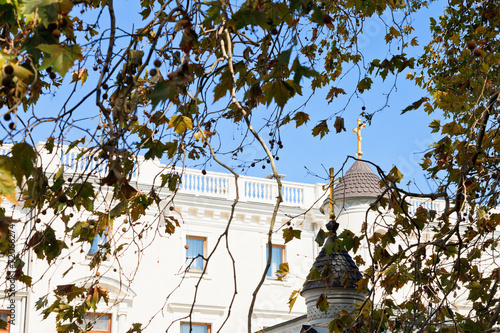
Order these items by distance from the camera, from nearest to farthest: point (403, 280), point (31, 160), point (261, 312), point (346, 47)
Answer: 1. point (31, 160)
2. point (403, 280)
3. point (346, 47)
4. point (261, 312)

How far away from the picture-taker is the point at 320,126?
6.26 metres

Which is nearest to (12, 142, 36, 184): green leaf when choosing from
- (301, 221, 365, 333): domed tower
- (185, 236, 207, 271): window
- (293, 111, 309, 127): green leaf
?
(293, 111, 309, 127): green leaf

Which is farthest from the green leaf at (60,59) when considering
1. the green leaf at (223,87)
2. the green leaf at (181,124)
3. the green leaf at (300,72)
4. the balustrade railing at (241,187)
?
the balustrade railing at (241,187)

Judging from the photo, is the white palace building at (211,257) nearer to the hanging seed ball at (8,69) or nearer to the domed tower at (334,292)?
the domed tower at (334,292)

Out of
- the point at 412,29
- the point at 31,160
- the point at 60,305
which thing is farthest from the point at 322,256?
the point at 31,160

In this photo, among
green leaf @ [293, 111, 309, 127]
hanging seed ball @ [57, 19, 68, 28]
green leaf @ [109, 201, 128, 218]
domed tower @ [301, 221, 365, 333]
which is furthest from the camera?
domed tower @ [301, 221, 365, 333]

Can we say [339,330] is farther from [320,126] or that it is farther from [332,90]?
[332,90]

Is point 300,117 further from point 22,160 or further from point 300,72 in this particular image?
point 22,160

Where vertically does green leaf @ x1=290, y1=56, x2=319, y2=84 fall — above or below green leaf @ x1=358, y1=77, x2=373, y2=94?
→ below

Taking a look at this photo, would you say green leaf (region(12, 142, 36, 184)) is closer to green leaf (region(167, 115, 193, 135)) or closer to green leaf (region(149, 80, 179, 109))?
green leaf (region(149, 80, 179, 109))

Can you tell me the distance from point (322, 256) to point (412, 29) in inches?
130

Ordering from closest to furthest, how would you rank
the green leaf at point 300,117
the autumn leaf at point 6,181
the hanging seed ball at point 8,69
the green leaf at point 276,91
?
the autumn leaf at point 6,181 → the hanging seed ball at point 8,69 → the green leaf at point 276,91 → the green leaf at point 300,117

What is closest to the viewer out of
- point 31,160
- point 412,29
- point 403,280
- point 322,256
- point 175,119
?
point 31,160

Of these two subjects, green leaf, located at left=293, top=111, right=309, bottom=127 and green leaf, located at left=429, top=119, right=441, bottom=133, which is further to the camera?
green leaf, located at left=429, top=119, right=441, bottom=133
